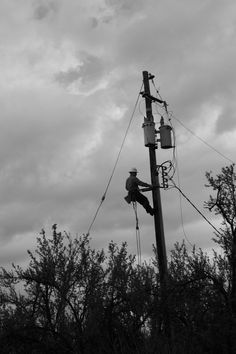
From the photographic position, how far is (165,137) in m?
14.4

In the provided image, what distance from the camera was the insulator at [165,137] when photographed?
47.0ft

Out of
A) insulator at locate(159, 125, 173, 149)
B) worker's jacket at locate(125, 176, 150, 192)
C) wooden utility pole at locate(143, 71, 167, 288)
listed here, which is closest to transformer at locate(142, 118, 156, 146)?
wooden utility pole at locate(143, 71, 167, 288)

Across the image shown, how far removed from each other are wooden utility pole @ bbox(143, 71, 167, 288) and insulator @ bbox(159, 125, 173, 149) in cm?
30

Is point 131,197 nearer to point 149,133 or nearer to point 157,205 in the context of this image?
point 157,205

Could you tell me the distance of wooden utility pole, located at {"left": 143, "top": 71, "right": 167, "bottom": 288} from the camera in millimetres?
13258

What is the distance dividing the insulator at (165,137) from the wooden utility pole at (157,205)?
0.99 ft

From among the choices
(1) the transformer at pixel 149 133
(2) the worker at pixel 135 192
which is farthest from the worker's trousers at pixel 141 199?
(1) the transformer at pixel 149 133

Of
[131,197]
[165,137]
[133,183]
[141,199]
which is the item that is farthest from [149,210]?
[165,137]

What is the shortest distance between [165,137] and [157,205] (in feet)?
5.74

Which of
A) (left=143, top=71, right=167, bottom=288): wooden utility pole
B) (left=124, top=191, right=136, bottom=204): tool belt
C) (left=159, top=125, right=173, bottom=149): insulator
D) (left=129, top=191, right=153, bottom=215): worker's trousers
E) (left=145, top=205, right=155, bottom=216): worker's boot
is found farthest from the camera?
(left=124, top=191, right=136, bottom=204): tool belt

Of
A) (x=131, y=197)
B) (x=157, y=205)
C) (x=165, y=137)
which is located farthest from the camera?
(x=131, y=197)

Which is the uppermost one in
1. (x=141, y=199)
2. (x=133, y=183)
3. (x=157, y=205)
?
(x=133, y=183)

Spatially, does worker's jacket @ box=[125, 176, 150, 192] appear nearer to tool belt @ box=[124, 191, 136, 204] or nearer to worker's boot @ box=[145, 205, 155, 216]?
→ tool belt @ box=[124, 191, 136, 204]

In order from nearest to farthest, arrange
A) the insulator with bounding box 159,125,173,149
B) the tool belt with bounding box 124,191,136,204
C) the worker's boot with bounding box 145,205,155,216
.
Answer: the worker's boot with bounding box 145,205,155,216
the insulator with bounding box 159,125,173,149
the tool belt with bounding box 124,191,136,204
